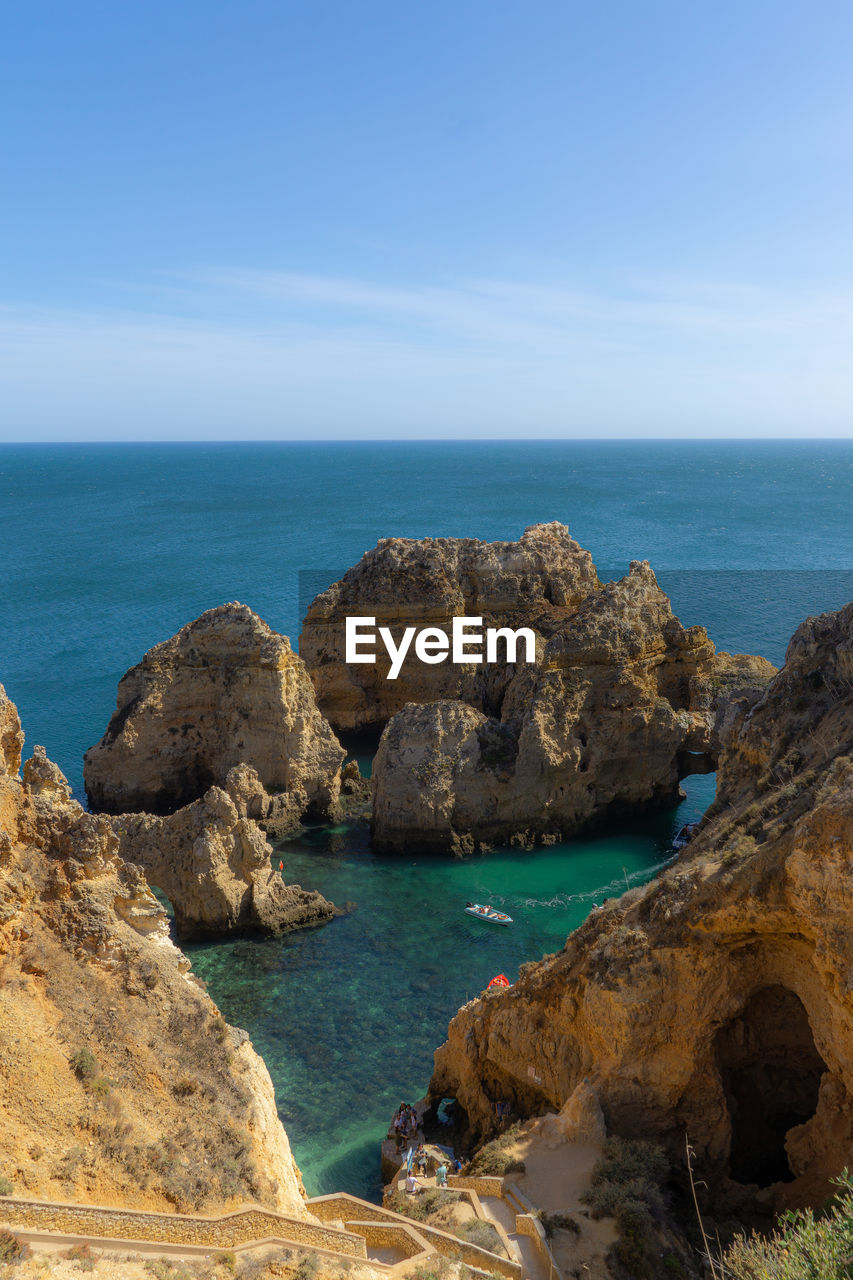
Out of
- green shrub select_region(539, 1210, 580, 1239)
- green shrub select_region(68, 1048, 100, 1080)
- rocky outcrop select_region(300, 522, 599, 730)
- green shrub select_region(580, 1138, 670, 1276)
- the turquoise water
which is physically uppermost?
rocky outcrop select_region(300, 522, 599, 730)

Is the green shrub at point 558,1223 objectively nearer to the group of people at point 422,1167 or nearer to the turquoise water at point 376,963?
the group of people at point 422,1167

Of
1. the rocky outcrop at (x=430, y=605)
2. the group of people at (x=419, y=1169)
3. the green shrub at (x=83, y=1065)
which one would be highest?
the rocky outcrop at (x=430, y=605)

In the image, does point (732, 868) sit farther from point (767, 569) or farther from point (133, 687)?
point (767, 569)

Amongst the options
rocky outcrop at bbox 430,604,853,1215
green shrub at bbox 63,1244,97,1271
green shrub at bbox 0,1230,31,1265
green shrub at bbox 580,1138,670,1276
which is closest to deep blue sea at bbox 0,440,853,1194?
rocky outcrop at bbox 430,604,853,1215

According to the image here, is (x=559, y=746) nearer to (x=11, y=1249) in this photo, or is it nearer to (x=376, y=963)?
(x=376, y=963)

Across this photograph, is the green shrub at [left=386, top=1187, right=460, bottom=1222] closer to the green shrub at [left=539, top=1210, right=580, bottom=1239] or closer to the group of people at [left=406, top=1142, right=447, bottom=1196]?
the group of people at [left=406, top=1142, right=447, bottom=1196]

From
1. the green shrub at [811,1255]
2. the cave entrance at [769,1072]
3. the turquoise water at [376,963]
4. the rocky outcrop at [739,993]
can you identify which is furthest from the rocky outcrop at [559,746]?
the green shrub at [811,1255]

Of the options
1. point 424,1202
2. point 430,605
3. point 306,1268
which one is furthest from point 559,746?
Answer: point 306,1268
